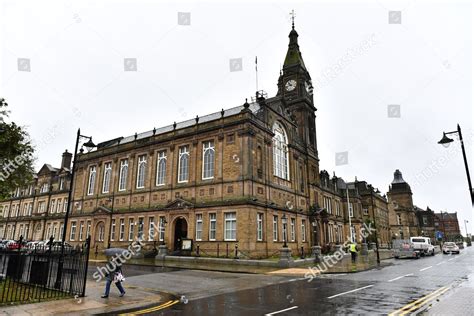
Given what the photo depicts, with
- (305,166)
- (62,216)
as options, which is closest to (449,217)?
(305,166)

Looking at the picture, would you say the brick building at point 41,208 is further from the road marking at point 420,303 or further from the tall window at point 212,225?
the road marking at point 420,303

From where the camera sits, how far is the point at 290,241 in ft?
105

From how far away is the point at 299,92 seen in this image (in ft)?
139

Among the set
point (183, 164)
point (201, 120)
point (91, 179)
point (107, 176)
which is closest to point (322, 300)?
point (183, 164)

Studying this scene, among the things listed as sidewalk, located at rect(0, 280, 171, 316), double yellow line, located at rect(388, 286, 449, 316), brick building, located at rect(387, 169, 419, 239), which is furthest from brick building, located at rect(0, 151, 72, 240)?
brick building, located at rect(387, 169, 419, 239)

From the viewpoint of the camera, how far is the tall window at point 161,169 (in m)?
33.4

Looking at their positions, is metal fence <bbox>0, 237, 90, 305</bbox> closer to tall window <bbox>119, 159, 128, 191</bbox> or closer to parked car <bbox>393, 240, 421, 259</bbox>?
tall window <bbox>119, 159, 128, 191</bbox>

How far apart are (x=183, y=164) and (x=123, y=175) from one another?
976 cm

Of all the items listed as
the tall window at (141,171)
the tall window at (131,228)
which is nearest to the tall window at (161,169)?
the tall window at (141,171)

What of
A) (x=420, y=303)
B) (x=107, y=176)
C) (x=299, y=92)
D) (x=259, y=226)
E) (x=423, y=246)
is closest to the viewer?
(x=420, y=303)

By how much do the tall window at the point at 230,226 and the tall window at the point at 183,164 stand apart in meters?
6.76

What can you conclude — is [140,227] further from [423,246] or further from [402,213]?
[402,213]

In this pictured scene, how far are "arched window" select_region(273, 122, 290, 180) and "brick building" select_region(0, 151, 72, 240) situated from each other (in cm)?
3386

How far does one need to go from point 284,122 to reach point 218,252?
16.8 metres
